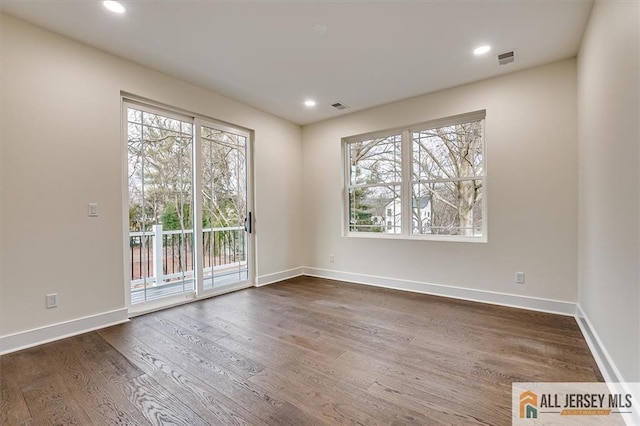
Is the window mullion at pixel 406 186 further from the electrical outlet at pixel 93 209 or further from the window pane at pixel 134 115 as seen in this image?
the electrical outlet at pixel 93 209

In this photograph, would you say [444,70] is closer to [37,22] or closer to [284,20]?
[284,20]

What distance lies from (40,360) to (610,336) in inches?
158

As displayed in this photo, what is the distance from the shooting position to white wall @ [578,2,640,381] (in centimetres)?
150

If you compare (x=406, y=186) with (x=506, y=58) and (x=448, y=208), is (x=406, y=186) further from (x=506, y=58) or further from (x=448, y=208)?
(x=506, y=58)

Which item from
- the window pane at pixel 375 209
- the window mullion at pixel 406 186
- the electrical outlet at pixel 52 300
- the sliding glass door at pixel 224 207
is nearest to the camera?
the electrical outlet at pixel 52 300

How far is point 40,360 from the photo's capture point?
2221 millimetres

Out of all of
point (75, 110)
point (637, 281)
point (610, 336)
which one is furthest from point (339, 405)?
point (75, 110)

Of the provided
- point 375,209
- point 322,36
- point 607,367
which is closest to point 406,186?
point 375,209

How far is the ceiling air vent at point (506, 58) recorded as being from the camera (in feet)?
9.85

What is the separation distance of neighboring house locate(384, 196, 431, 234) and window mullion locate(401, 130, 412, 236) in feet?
0.23

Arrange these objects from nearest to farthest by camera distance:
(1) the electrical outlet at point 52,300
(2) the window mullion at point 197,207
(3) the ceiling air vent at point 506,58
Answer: (1) the electrical outlet at point 52,300
(3) the ceiling air vent at point 506,58
(2) the window mullion at point 197,207

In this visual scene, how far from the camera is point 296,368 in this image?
209 cm

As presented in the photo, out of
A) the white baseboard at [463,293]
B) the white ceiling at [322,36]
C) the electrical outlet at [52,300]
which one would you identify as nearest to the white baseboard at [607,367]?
the white baseboard at [463,293]

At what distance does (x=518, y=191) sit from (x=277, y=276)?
11.7 ft
